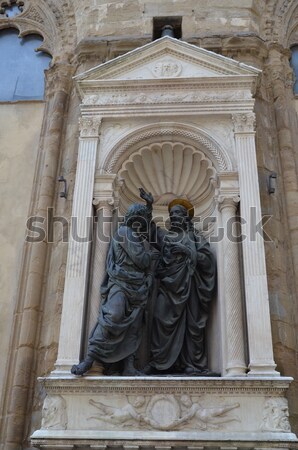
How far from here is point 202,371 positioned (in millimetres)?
6273

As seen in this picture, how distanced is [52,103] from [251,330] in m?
5.05

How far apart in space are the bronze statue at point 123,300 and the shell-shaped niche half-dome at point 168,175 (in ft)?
3.50

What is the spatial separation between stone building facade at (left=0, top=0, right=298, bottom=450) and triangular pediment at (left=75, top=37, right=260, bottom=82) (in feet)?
0.07

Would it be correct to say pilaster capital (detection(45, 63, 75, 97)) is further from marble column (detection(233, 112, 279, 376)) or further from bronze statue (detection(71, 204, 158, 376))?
bronze statue (detection(71, 204, 158, 376))

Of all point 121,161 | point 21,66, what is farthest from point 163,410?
point 21,66

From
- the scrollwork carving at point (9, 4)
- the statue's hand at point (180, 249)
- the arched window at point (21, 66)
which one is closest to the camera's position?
the statue's hand at point (180, 249)

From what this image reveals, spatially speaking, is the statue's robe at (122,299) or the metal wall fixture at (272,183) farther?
the metal wall fixture at (272,183)

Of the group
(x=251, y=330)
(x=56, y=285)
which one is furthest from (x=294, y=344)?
(x=56, y=285)

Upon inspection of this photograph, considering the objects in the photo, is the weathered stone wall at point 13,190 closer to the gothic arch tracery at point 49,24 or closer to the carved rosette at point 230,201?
the gothic arch tracery at point 49,24


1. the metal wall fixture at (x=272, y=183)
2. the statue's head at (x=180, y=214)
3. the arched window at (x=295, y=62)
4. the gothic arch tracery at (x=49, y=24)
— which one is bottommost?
the statue's head at (x=180, y=214)

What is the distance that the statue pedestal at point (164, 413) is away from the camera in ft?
17.9

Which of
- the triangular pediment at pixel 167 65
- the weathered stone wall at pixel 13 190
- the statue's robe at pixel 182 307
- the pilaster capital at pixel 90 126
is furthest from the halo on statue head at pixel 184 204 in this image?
the weathered stone wall at pixel 13 190

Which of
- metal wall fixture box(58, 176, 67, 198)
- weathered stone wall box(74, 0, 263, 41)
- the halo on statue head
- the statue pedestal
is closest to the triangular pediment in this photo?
weathered stone wall box(74, 0, 263, 41)

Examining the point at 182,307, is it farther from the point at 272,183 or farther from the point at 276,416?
the point at 272,183
